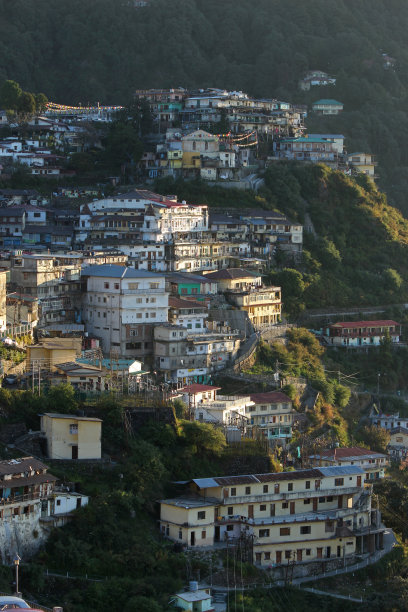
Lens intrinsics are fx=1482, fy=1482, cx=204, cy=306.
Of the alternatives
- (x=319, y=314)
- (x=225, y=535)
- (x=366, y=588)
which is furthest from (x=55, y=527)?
(x=319, y=314)

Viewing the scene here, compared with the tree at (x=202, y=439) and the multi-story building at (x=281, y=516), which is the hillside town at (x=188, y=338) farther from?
the tree at (x=202, y=439)

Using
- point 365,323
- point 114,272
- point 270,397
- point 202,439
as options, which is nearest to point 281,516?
point 202,439

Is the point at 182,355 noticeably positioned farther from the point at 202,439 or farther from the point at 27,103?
the point at 27,103

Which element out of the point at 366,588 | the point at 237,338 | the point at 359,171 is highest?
the point at 359,171

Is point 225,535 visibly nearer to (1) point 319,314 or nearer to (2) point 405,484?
(2) point 405,484

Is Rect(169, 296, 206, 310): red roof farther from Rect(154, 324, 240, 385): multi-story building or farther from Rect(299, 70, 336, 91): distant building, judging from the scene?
Rect(299, 70, 336, 91): distant building
